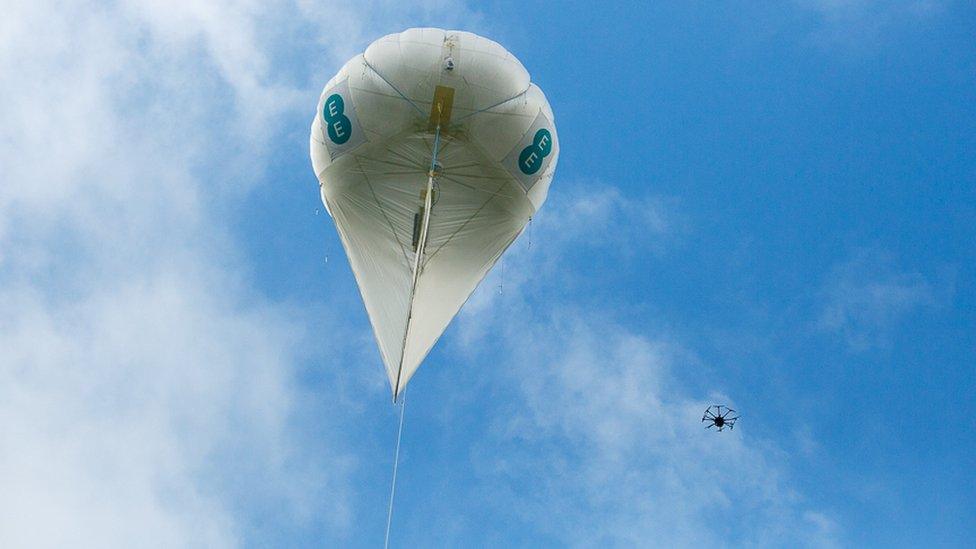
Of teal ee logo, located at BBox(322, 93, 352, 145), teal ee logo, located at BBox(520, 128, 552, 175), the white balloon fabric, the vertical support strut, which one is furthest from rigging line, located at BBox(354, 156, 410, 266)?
teal ee logo, located at BBox(520, 128, 552, 175)

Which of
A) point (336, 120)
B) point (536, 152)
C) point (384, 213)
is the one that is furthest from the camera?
point (384, 213)

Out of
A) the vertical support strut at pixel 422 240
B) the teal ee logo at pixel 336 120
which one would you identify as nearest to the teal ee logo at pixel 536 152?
the vertical support strut at pixel 422 240

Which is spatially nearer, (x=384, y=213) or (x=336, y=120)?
(x=336, y=120)

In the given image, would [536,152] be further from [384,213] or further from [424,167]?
[384,213]

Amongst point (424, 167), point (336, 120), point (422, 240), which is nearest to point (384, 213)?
point (422, 240)

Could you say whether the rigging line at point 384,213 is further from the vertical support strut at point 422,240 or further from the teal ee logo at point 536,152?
the teal ee logo at point 536,152

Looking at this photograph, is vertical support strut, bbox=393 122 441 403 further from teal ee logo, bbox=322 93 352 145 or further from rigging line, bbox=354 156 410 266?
teal ee logo, bbox=322 93 352 145
